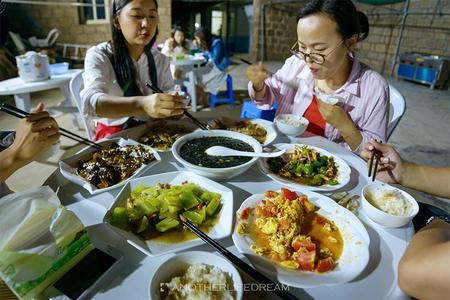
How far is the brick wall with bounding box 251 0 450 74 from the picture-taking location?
913cm

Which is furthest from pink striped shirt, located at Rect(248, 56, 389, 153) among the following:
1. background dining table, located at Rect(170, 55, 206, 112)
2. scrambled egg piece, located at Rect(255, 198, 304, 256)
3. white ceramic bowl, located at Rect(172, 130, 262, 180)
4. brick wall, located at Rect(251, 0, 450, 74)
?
brick wall, located at Rect(251, 0, 450, 74)

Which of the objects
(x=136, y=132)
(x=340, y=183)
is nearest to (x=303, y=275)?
(x=340, y=183)

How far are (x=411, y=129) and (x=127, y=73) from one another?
5.74 metres

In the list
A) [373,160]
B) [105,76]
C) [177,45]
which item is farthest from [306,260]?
[177,45]

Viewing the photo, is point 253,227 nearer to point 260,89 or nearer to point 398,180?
point 398,180

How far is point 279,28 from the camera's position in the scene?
13188mm

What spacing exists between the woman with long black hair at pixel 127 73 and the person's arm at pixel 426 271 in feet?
4.93

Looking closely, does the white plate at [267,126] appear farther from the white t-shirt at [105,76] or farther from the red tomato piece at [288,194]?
the white t-shirt at [105,76]

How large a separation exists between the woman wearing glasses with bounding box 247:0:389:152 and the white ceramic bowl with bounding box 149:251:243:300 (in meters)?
1.42

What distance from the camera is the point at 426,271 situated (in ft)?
2.85

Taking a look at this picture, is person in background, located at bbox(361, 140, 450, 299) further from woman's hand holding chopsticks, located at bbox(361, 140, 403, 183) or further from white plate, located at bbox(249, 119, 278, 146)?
white plate, located at bbox(249, 119, 278, 146)

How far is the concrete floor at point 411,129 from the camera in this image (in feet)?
12.8

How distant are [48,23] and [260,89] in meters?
12.6

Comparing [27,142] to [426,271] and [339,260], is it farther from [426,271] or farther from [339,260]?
[426,271]
